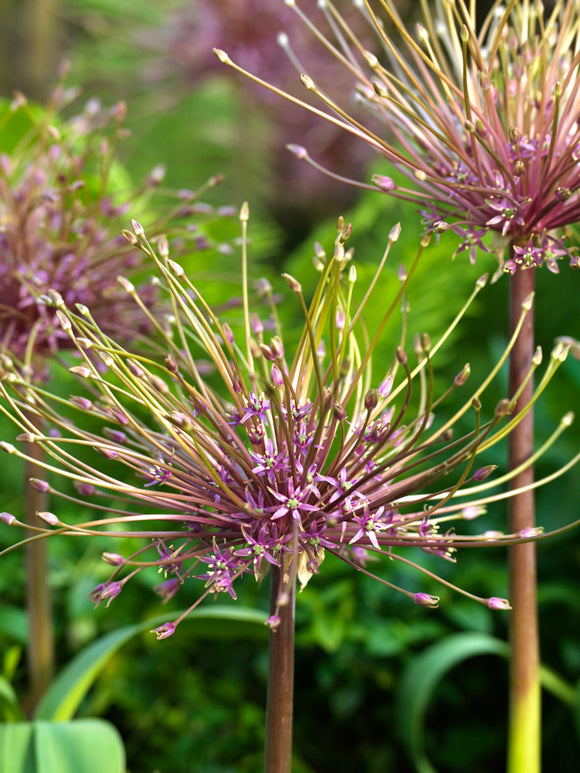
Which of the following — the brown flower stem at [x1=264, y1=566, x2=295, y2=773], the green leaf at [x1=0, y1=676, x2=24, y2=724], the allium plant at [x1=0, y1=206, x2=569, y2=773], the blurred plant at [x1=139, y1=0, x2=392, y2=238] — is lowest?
the green leaf at [x1=0, y1=676, x2=24, y2=724]

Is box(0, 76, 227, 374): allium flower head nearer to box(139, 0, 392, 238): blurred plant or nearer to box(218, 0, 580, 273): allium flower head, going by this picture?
box(218, 0, 580, 273): allium flower head

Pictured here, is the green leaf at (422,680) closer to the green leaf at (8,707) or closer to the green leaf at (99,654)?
the green leaf at (99,654)

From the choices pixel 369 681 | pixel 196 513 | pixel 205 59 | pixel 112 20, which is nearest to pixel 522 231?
pixel 196 513

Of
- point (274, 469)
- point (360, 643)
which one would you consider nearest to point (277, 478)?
point (274, 469)

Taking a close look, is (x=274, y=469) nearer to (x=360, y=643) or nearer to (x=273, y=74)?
(x=360, y=643)

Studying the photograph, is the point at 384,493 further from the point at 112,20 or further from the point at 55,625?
the point at 112,20

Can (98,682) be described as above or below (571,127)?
below

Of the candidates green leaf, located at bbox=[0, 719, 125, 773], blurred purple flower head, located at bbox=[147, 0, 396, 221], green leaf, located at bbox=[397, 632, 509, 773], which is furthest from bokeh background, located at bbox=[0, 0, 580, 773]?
blurred purple flower head, located at bbox=[147, 0, 396, 221]
